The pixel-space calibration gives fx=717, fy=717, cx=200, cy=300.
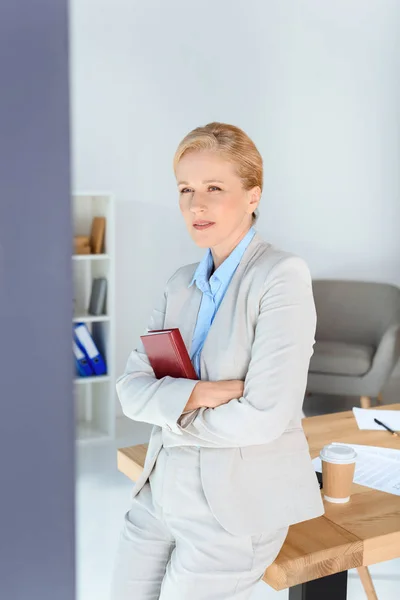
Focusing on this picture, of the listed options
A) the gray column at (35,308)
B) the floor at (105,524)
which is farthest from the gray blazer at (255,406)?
the gray column at (35,308)

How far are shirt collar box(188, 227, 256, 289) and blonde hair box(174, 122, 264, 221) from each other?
15 cm

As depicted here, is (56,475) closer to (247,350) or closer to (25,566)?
(25,566)

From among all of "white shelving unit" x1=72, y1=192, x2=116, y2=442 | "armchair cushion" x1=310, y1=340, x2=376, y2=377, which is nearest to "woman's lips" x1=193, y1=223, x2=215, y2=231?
"white shelving unit" x1=72, y1=192, x2=116, y2=442

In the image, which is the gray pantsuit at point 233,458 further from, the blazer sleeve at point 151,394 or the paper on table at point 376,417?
the paper on table at point 376,417

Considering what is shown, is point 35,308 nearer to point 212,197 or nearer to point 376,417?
point 212,197

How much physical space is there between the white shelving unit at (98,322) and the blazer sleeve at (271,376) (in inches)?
122

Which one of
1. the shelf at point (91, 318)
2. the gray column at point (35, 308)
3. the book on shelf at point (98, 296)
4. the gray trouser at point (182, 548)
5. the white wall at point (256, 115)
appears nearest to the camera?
the gray column at point (35, 308)

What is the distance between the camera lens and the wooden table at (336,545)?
1606 mm

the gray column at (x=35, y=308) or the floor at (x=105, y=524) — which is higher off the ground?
the gray column at (x=35, y=308)

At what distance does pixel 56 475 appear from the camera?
0.25 m

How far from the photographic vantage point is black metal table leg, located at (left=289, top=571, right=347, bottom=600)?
1.77 m

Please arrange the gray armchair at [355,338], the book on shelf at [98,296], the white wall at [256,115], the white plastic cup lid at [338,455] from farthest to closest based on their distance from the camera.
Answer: the white wall at [256,115], the gray armchair at [355,338], the book on shelf at [98,296], the white plastic cup lid at [338,455]

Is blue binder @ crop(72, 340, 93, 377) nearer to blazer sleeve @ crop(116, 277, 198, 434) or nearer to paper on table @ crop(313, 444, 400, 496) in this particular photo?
paper on table @ crop(313, 444, 400, 496)

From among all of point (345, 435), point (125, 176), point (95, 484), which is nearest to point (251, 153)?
point (345, 435)
